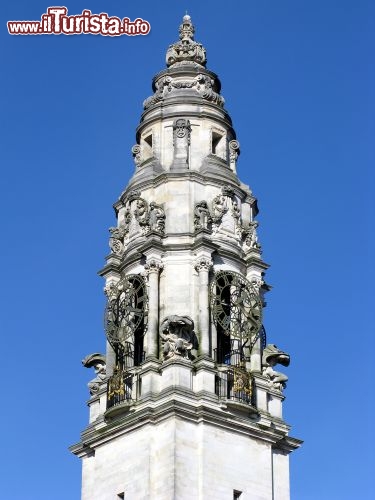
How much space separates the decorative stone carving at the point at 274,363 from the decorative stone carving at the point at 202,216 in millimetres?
4464

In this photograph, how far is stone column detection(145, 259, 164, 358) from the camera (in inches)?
1786

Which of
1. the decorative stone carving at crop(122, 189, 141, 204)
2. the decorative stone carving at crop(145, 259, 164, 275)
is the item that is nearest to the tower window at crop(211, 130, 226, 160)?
the decorative stone carving at crop(122, 189, 141, 204)

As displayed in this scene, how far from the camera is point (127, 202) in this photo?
49.8m

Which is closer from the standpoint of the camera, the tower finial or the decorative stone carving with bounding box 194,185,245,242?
the decorative stone carving with bounding box 194,185,245,242

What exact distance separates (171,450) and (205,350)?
368 centimetres

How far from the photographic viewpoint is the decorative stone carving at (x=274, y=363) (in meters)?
46.9

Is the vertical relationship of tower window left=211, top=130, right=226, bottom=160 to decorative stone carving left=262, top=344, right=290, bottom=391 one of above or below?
above

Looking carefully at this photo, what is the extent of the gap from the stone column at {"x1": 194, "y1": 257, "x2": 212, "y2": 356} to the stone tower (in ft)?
0.14

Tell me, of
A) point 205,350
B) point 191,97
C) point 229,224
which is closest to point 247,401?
point 205,350

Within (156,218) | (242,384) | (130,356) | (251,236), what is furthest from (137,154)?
(242,384)

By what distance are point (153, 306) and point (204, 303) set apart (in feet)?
5.27

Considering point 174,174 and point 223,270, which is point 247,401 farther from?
point 174,174

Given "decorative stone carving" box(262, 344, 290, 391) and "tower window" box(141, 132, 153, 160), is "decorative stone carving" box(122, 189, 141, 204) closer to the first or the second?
"tower window" box(141, 132, 153, 160)

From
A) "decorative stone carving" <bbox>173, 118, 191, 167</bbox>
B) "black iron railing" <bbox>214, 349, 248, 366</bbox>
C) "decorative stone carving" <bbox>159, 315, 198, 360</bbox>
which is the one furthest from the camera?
"decorative stone carving" <bbox>173, 118, 191, 167</bbox>
